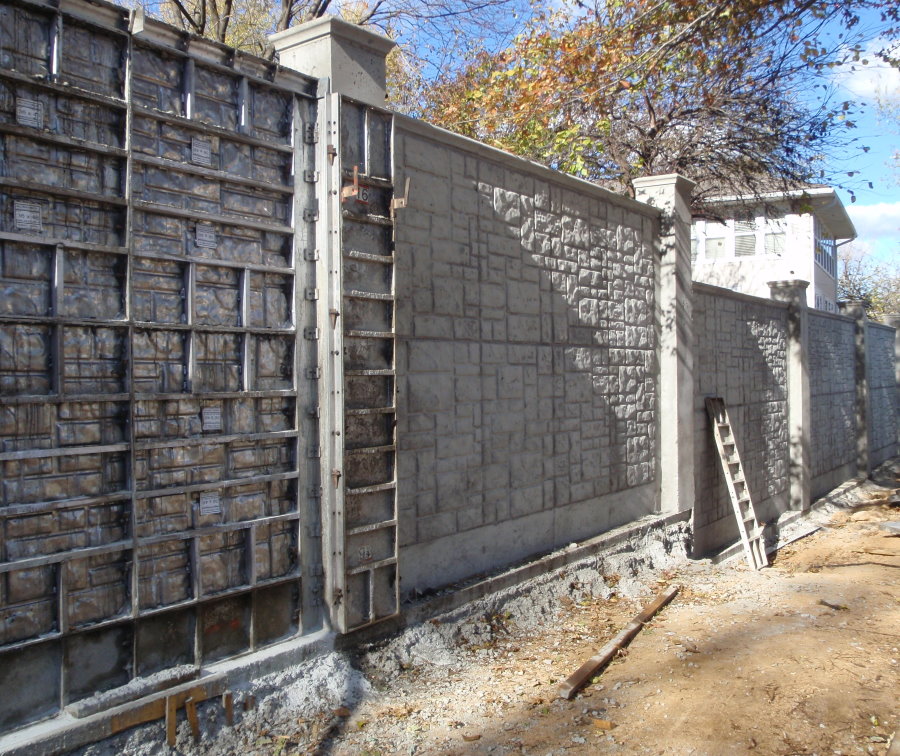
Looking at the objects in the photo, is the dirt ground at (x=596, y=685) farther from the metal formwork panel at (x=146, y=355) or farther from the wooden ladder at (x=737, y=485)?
the wooden ladder at (x=737, y=485)

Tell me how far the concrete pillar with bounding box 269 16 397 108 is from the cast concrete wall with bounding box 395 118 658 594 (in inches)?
20.9

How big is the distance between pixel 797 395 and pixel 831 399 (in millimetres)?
2830

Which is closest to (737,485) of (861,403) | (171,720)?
(171,720)

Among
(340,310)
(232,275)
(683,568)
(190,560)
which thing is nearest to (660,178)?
(683,568)

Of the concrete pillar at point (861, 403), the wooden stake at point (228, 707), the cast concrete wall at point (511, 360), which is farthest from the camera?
the concrete pillar at point (861, 403)

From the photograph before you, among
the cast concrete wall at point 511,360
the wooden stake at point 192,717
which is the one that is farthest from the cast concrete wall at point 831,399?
the wooden stake at point 192,717

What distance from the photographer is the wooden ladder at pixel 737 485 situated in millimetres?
10172

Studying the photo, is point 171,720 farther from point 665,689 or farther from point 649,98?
point 649,98

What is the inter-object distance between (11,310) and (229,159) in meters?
1.59

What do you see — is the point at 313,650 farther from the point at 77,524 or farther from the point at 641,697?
the point at 641,697

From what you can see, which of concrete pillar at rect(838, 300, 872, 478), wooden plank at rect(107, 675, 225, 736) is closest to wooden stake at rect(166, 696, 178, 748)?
wooden plank at rect(107, 675, 225, 736)

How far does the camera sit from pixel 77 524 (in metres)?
3.99

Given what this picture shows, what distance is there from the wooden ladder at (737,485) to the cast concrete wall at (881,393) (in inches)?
370

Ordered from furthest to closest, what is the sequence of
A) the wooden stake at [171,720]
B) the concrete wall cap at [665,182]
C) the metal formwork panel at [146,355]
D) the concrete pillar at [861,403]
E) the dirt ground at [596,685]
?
the concrete pillar at [861,403]
the concrete wall cap at [665,182]
the dirt ground at [596,685]
the wooden stake at [171,720]
the metal formwork panel at [146,355]
